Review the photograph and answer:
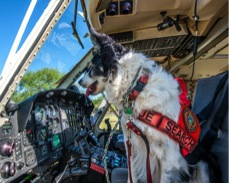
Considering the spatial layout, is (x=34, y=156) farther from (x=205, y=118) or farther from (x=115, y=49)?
(x=205, y=118)

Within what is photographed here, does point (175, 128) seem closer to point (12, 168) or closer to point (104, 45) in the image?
point (104, 45)

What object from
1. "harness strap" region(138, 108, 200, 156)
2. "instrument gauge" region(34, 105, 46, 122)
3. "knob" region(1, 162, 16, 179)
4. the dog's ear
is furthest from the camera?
"instrument gauge" region(34, 105, 46, 122)

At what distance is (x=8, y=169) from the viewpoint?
1.24m

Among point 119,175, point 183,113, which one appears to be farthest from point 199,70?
point 119,175

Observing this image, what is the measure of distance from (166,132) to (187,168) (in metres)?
0.34

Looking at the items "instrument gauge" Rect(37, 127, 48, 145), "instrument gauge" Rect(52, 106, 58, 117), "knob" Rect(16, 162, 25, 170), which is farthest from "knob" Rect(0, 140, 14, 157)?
"instrument gauge" Rect(52, 106, 58, 117)

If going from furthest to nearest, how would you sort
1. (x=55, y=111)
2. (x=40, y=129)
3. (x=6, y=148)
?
(x=55, y=111), (x=40, y=129), (x=6, y=148)

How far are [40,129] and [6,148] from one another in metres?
0.44

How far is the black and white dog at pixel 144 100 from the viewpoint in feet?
4.49

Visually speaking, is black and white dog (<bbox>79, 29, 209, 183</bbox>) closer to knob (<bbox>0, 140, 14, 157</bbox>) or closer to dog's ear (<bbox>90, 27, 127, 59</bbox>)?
dog's ear (<bbox>90, 27, 127, 59</bbox>)

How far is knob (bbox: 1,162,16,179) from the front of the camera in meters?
1.22

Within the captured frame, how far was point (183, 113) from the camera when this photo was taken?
1.43m

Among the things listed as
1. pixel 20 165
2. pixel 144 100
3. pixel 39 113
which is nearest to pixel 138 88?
pixel 144 100

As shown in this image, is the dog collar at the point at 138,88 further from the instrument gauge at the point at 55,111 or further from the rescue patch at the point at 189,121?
the instrument gauge at the point at 55,111
